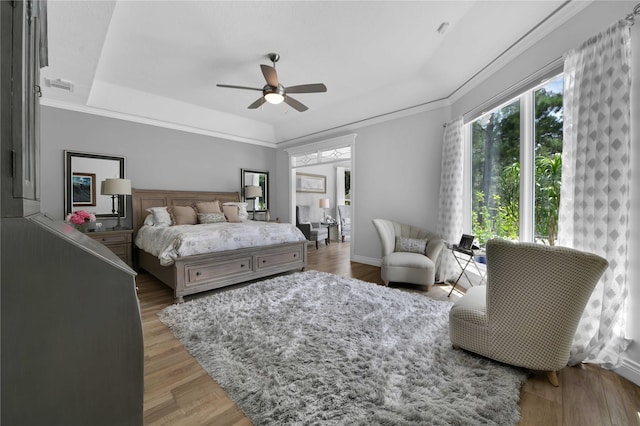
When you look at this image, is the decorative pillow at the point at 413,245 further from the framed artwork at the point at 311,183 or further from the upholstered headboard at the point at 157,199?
the framed artwork at the point at 311,183

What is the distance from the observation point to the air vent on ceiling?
3.21 m

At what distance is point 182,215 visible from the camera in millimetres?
4398

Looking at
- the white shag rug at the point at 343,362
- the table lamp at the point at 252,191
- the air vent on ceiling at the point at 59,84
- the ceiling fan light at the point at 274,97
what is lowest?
the white shag rug at the point at 343,362

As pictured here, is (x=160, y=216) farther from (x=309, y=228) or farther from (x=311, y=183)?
(x=311, y=183)

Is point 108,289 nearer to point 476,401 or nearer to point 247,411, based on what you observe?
point 247,411

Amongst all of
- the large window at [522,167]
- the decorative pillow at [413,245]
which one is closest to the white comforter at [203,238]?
the decorative pillow at [413,245]

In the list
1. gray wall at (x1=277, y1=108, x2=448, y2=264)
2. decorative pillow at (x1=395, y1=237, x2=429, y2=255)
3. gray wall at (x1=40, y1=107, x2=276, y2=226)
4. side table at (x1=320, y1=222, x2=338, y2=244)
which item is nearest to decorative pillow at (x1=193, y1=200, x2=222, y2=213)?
gray wall at (x1=40, y1=107, x2=276, y2=226)

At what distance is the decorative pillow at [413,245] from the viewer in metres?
3.82

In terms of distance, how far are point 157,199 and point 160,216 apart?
2.05 feet

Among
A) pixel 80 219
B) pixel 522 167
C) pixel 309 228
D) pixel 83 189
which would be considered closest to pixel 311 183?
pixel 309 228

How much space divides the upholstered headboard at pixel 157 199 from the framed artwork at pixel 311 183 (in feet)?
9.08

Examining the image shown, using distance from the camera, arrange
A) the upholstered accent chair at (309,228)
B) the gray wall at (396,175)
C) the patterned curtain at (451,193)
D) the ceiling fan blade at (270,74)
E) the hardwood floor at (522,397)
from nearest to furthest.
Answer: the hardwood floor at (522,397)
the ceiling fan blade at (270,74)
the patterned curtain at (451,193)
the gray wall at (396,175)
the upholstered accent chair at (309,228)

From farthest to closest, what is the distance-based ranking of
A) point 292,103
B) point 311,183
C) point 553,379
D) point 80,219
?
point 311,183, point 80,219, point 292,103, point 553,379

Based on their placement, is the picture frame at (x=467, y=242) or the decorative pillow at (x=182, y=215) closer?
the picture frame at (x=467, y=242)
